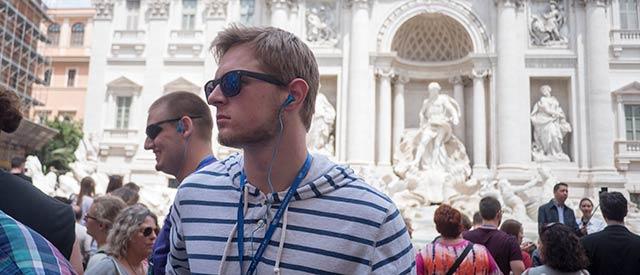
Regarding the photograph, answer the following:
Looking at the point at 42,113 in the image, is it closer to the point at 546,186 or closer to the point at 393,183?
the point at 393,183

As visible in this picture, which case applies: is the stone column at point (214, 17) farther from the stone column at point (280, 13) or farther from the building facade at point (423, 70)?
the stone column at point (280, 13)

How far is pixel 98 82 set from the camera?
22812 millimetres

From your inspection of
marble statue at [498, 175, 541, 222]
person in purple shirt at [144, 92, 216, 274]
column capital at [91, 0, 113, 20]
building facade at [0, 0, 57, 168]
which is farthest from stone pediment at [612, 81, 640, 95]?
building facade at [0, 0, 57, 168]

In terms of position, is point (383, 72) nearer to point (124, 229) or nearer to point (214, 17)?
point (214, 17)

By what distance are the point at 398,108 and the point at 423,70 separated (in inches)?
82.1

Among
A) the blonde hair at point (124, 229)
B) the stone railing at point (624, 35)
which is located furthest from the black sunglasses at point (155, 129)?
the stone railing at point (624, 35)

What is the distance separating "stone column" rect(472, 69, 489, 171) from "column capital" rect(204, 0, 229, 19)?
10.8m

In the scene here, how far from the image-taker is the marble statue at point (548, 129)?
20.1m

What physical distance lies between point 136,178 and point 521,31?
1681cm

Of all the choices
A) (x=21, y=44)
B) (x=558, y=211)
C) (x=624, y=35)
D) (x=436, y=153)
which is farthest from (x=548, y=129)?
(x=21, y=44)

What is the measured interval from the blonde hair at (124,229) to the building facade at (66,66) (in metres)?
35.4

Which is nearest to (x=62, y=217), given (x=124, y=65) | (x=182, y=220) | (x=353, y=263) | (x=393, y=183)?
(x=182, y=220)

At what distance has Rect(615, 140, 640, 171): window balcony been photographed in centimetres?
1975

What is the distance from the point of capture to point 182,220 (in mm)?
1893
